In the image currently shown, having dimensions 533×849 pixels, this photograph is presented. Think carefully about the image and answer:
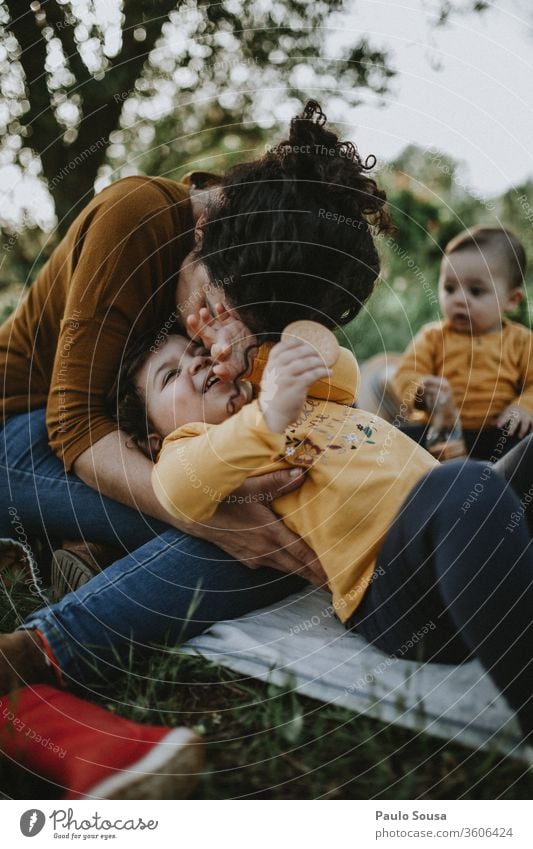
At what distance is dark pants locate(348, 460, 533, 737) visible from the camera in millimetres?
562

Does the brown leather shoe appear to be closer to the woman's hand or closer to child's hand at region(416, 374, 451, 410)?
the woman's hand

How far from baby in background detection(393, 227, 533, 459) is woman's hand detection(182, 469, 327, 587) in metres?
0.60

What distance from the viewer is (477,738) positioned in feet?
1.98

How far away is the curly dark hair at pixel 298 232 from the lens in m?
0.70

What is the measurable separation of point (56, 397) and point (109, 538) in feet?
0.60

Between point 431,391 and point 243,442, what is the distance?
0.80m

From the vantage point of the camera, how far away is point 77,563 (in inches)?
31.7

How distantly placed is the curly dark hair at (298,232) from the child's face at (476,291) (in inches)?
24.6

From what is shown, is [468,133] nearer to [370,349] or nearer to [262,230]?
[262,230]

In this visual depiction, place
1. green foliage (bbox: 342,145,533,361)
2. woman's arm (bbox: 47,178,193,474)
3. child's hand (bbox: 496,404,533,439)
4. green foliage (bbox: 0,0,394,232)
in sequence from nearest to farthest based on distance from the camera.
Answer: woman's arm (bbox: 47,178,193,474) < green foliage (bbox: 0,0,394,232) < child's hand (bbox: 496,404,533,439) < green foliage (bbox: 342,145,533,361)

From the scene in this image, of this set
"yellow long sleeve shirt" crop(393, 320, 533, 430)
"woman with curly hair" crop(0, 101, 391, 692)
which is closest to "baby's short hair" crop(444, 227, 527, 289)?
"yellow long sleeve shirt" crop(393, 320, 533, 430)

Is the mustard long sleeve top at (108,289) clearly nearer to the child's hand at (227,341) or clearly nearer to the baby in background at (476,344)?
the child's hand at (227,341)

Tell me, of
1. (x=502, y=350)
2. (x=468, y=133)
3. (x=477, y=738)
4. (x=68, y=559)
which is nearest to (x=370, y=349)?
(x=502, y=350)

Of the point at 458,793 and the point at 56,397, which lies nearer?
the point at 458,793
